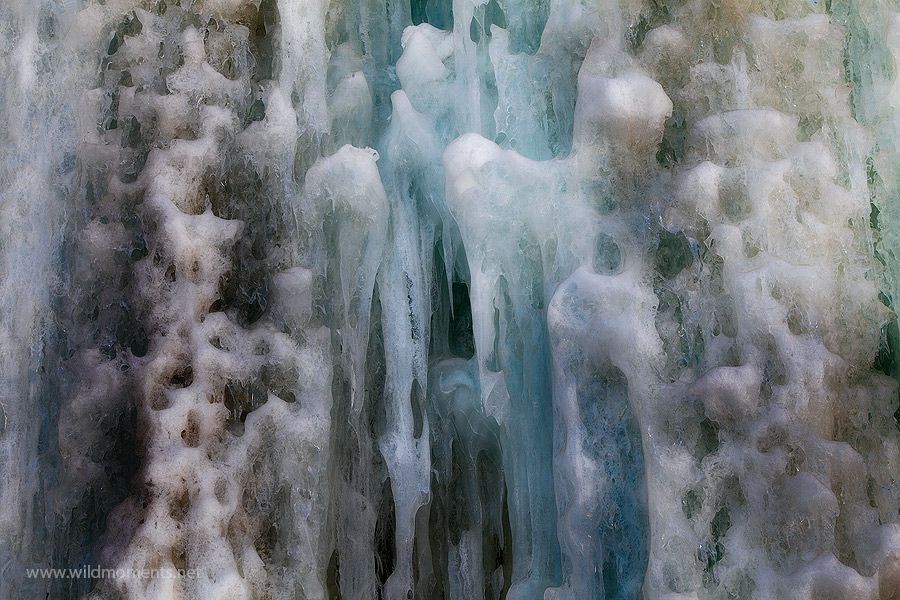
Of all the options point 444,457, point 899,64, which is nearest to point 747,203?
point 899,64

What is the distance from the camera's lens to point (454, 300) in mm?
2240

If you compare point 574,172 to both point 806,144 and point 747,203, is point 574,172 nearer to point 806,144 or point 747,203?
point 747,203

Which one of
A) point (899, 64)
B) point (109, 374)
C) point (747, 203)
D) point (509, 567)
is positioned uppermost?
point (899, 64)

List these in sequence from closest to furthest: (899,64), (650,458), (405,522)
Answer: (650,458)
(405,522)
(899,64)

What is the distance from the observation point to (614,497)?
73.0 inches

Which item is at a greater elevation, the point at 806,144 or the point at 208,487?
the point at 806,144

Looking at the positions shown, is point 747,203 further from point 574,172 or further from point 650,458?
point 650,458

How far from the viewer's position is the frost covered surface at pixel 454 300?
183 cm

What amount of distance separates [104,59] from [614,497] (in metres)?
1.69

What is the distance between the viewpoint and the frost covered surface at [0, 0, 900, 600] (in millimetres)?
1826

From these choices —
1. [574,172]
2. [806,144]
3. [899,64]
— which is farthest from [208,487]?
[899,64]

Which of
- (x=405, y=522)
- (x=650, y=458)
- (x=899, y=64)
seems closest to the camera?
(x=650, y=458)

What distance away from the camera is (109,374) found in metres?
1.93

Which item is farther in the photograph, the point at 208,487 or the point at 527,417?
the point at 527,417
